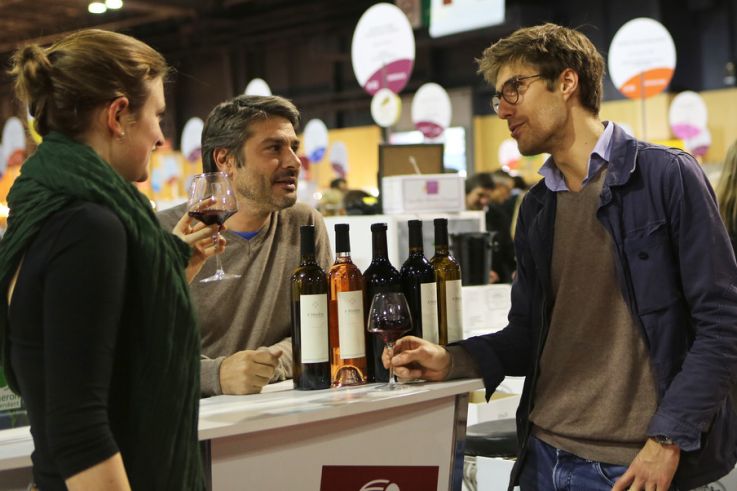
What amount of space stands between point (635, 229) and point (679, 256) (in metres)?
0.11

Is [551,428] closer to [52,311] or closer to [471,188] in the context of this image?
[52,311]

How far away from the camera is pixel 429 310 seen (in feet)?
7.00

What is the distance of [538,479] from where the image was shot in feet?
6.86

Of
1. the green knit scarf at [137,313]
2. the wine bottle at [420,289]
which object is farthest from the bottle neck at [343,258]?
the green knit scarf at [137,313]

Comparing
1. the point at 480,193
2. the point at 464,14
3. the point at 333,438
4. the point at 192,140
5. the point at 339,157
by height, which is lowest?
the point at 333,438

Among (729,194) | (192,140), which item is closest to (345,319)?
(729,194)

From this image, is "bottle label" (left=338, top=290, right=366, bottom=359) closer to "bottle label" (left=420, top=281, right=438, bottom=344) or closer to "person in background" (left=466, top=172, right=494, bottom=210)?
"bottle label" (left=420, top=281, right=438, bottom=344)

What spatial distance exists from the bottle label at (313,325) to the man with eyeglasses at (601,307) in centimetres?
17

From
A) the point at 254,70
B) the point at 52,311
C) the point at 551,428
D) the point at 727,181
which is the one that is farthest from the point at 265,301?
the point at 254,70

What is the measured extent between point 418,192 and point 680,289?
2648 mm

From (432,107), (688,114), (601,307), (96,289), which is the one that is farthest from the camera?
(688,114)

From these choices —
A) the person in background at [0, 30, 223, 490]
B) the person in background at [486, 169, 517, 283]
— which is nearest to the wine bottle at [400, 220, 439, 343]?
the person in background at [0, 30, 223, 490]

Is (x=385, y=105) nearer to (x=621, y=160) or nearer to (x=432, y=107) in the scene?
(x=432, y=107)

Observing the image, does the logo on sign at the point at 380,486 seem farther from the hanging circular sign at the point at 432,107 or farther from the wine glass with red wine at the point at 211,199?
the hanging circular sign at the point at 432,107
